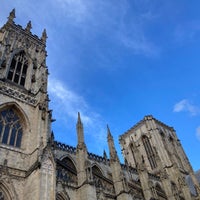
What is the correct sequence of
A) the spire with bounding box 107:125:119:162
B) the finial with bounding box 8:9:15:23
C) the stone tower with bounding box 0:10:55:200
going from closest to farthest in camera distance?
the stone tower with bounding box 0:10:55:200, the spire with bounding box 107:125:119:162, the finial with bounding box 8:9:15:23

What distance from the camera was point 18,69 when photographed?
21.2 metres

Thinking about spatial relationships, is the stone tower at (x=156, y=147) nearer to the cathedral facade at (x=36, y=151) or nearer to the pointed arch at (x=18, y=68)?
the cathedral facade at (x=36, y=151)

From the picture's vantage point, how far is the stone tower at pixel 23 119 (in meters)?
12.5

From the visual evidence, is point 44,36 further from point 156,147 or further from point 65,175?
point 156,147

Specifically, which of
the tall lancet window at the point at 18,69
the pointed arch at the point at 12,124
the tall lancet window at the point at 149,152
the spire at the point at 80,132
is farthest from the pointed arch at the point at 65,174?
the tall lancet window at the point at 149,152

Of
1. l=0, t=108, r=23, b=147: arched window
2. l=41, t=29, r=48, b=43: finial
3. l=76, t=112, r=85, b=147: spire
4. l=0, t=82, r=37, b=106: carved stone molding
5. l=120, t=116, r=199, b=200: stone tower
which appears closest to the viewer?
l=0, t=108, r=23, b=147: arched window

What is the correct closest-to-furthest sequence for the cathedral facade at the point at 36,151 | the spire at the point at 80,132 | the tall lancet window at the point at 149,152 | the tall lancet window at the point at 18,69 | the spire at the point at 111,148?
the cathedral facade at the point at 36,151, the spire at the point at 80,132, the tall lancet window at the point at 18,69, the spire at the point at 111,148, the tall lancet window at the point at 149,152

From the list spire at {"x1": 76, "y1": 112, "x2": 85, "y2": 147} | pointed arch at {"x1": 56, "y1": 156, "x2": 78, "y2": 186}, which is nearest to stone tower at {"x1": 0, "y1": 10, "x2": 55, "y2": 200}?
pointed arch at {"x1": 56, "y1": 156, "x2": 78, "y2": 186}

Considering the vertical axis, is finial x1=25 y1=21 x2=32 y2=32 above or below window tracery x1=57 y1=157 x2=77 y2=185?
above

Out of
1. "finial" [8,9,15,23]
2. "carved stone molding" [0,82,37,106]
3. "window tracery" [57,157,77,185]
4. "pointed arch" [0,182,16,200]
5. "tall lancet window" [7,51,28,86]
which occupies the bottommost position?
"pointed arch" [0,182,16,200]

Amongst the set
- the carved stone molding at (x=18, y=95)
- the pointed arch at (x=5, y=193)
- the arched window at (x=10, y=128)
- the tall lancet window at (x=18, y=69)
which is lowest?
the pointed arch at (x=5, y=193)

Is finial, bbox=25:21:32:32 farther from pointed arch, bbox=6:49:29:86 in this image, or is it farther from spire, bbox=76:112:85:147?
spire, bbox=76:112:85:147

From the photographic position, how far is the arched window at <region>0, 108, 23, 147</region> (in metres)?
14.9

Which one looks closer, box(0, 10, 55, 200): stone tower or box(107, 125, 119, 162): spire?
box(0, 10, 55, 200): stone tower
